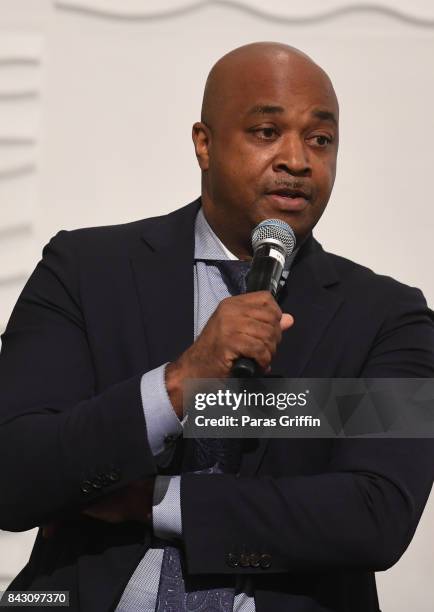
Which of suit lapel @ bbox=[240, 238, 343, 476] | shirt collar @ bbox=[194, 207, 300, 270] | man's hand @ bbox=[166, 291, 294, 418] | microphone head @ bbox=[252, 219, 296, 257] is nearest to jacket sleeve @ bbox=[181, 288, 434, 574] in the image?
suit lapel @ bbox=[240, 238, 343, 476]

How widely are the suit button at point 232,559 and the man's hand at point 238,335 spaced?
0.34m

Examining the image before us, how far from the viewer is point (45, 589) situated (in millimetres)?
2424

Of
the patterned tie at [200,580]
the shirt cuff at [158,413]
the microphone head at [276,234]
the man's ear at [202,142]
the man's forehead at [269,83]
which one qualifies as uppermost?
the man's forehead at [269,83]

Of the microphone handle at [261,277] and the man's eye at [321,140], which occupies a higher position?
the man's eye at [321,140]

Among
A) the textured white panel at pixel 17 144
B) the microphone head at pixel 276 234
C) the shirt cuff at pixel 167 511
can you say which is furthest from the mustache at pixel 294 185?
the textured white panel at pixel 17 144

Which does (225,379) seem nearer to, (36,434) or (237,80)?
(36,434)

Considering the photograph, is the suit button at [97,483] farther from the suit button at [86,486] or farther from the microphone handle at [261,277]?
the microphone handle at [261,277]

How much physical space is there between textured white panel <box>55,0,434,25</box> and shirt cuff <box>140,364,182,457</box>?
2236mm

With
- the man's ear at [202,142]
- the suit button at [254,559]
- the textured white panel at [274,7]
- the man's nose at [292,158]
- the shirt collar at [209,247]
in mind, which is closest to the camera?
the suit button at [254,559]

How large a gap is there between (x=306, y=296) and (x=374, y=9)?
6.38ft

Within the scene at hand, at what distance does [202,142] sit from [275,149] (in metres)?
0.30

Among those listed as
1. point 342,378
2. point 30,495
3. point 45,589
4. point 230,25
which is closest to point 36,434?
point 30,495

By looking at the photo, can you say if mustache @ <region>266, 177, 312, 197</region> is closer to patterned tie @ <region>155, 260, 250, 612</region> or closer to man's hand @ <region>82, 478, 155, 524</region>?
patterned tie @ <region>155, 260, 250, 612</region>

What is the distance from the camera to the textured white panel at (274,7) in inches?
167
